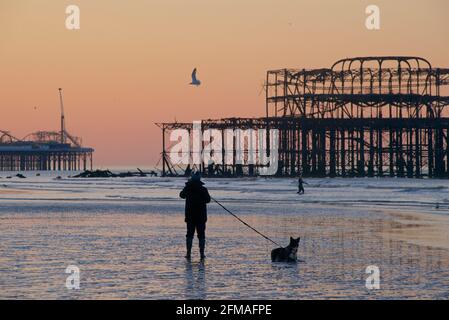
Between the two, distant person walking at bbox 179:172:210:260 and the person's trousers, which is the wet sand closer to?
the person's trousers

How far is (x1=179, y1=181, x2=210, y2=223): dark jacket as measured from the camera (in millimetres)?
→ 18875

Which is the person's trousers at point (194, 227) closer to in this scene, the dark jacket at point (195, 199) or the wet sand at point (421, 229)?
the dark jacket at point (195, 199)

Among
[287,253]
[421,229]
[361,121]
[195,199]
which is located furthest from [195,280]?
[361,121]

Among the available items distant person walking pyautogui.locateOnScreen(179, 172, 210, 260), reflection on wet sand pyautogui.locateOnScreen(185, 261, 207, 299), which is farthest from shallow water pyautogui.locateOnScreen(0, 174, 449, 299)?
distant person walking pyautogui.locateOnScreen(179, 172, 210, 260)

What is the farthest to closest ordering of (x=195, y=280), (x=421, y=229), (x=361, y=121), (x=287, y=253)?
(x=361, y=121), (x=421, y=229), (x=287, y=253), (x=195, y=280)

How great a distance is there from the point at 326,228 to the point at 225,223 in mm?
3602

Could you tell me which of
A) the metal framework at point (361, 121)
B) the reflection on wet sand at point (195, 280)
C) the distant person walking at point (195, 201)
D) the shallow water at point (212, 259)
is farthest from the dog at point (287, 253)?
the metal framework at point (361, 121)

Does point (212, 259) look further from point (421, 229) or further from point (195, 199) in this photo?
point (421, 229)

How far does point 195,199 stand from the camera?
1889cm

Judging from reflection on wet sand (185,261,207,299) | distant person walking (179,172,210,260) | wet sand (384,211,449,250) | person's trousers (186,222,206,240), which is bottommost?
reflection on wet sand (185,261,207,299)

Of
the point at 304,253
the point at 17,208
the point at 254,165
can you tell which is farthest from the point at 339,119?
the point at 304,253
